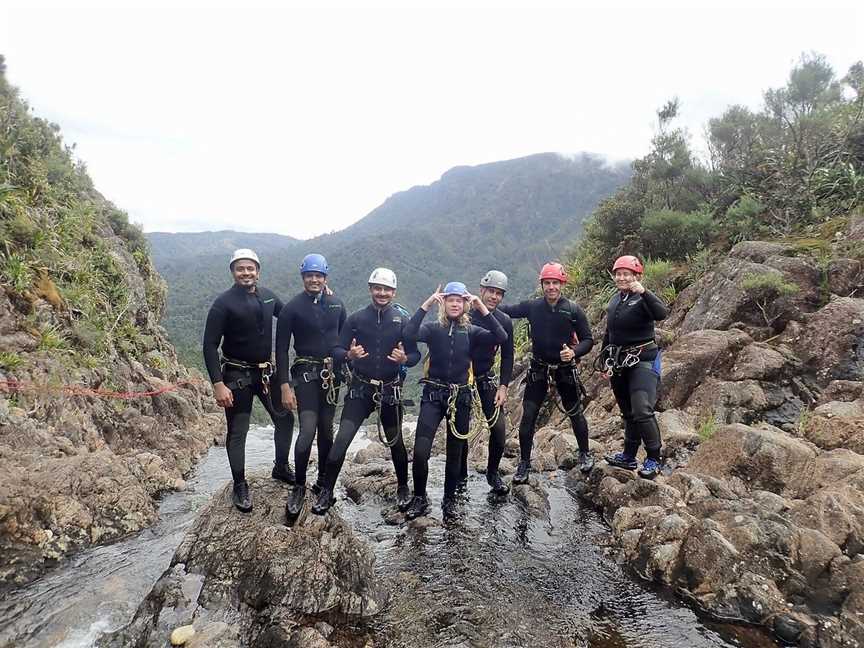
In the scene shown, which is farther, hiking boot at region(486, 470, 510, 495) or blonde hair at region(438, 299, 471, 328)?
hiking boot at region(486, 470, 510, 495)

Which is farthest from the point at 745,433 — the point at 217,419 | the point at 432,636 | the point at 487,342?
the point at 217,419

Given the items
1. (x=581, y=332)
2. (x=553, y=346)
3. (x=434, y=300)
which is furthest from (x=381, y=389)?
(x=581, y=332)

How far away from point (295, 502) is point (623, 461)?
16.4ft

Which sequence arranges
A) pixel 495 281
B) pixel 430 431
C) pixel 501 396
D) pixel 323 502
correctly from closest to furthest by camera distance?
pixel 323 502 < pixel 430 431 < pixel 501 396 < pixel 495 281

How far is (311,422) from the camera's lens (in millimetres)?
6305

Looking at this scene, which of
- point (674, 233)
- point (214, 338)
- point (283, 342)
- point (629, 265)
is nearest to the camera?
point (214, 338)

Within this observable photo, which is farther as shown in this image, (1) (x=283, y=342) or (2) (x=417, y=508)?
(2) (x=417, y=508)

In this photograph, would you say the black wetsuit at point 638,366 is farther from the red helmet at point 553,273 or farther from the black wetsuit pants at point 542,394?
the red helmet at point 553,273

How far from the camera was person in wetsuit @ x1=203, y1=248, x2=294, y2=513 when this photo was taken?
232 inches

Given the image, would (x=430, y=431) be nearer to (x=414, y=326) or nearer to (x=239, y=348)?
(x=414, y=326)

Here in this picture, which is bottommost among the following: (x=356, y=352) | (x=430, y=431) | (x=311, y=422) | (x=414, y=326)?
(x=430, y=431)

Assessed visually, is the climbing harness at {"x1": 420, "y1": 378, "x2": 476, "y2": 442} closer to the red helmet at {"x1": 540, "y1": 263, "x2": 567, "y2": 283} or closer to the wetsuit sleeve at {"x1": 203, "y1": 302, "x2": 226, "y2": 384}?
the red helmet at {"x1": 540, "y1": 263, "x2": 567, "y2": 283}

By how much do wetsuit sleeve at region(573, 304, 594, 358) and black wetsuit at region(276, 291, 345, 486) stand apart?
12.0 feet

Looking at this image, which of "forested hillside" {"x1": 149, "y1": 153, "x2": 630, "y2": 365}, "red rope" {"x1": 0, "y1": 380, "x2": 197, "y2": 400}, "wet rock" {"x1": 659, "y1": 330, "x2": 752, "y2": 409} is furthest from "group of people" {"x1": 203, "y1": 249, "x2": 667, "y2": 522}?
"forested hillside" {"x1": 149, "y1": 153, "x2": 630, "y2": 365}
